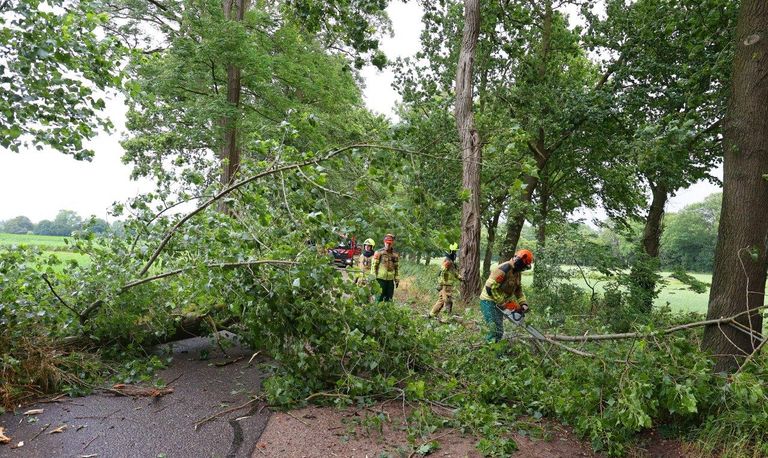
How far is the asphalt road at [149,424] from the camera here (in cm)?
342

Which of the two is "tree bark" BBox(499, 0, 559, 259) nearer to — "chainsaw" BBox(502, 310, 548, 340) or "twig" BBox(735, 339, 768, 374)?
"chainsaw" BBox(502, 310, 548, 340)

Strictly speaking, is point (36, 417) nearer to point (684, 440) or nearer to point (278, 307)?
point (278, 307)

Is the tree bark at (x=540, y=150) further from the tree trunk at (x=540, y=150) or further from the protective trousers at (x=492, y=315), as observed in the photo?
the protective trousers at (x=492, y=315)

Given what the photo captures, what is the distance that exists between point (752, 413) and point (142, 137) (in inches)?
A: 675

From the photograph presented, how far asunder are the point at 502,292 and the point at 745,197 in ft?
9.31

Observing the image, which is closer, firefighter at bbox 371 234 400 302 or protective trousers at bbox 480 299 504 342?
protective trousers at bbox 480 299 504 342

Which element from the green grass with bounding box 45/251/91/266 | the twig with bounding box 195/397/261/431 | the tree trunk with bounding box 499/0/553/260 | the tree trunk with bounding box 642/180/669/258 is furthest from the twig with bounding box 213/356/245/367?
the tree trunk with bounding box 642/180/669/258

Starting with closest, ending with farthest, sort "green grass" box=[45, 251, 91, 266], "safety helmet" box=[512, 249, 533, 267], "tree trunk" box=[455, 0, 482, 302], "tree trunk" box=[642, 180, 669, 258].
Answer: "green grass" box=[45, 251, 91, 266], "safety helmet" box=[512, 249, 533, 267], "tree trunk" box=[455, 0, 482, 302], "tree trunk" box=[642, 180, 669, 258]

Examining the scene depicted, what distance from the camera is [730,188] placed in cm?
428

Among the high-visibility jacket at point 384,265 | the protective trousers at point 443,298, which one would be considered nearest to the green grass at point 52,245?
the high-visibility jacket at point 384,265

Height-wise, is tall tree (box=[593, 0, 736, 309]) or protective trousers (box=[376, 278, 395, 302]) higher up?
tall tree (box=[593, 0, 736, 309])

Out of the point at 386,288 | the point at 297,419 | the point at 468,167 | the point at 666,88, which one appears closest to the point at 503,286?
the point at 297,419

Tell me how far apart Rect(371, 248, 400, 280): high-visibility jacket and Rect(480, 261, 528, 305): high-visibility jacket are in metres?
3.05

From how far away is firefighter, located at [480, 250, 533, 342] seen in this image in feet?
19.4
